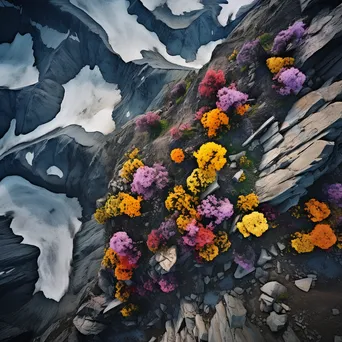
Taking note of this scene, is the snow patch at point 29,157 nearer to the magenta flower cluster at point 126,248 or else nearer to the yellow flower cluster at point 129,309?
the magenta flower cluster at point 126,248

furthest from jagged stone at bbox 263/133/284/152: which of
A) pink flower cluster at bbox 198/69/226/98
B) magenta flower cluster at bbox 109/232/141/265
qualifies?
magenta flower cluster at bbox 109/232/141/265

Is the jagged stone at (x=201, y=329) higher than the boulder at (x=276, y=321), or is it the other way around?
the jagged stone at (x=201, y=329)

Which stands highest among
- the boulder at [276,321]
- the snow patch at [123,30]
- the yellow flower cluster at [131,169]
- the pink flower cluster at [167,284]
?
the snow patch at [123,30]

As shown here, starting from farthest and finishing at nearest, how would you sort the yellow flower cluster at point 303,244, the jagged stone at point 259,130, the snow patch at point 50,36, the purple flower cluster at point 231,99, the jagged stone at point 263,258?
the snow patch at point 50,36, the purple flower cluster at point 231,99, the jagged stone at point 259,130, the jagged stone at point 263,258, the yellow flower cluster at point 303,244

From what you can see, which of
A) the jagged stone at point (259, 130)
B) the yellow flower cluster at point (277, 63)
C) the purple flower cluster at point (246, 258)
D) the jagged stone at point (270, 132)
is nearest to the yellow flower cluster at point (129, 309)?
the purple flower cluster at point (246, 258)

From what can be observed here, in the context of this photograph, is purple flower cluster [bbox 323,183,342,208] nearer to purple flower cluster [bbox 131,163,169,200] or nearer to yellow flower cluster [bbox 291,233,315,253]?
yellow flower cluster [bbox 291,233,315,253]

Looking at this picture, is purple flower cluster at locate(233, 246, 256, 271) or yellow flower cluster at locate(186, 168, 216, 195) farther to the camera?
yellow flower cluster at locate(186, 168, 216, 195)

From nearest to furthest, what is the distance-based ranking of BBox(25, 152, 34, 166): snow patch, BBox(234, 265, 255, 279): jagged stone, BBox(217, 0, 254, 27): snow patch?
BBox(234, 265, 255, 279): jagged stone
BBox(25, 152, 34, 166): snow patch
BBox(217, 0, 254, 27): snow patch

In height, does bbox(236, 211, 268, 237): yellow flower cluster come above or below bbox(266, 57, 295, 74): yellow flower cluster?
below
